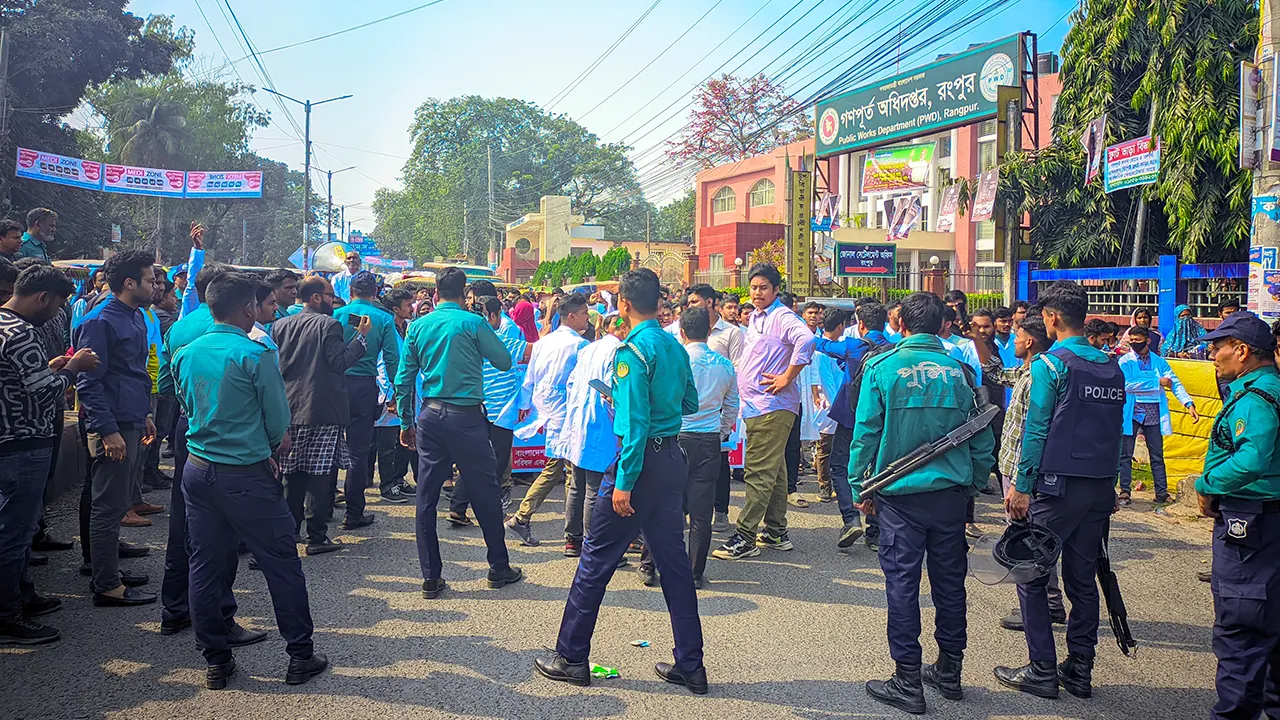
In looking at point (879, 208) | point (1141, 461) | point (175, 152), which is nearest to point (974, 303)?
point (1141, 461)

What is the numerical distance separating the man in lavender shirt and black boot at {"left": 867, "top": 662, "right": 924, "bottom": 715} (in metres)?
2.45

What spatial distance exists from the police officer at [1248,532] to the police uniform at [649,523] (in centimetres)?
234

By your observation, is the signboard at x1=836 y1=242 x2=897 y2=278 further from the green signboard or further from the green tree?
the green signboard

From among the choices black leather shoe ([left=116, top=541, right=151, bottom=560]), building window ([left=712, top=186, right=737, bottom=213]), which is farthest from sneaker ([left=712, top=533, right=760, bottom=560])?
building window ([left=712, top=186, right=737, bottom=213])

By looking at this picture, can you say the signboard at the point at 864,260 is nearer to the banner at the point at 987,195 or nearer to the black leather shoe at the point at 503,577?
the banner at the point at 987,195

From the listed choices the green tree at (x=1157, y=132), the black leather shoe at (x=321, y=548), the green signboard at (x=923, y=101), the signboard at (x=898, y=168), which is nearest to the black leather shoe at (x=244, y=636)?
the black leather shoe at (x=321, y=548)

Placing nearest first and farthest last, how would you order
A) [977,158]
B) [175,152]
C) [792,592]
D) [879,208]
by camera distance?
1. [792,592]
2. [977,158]
3. [879,208]
4. [175,152]

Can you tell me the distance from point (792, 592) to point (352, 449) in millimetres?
3864

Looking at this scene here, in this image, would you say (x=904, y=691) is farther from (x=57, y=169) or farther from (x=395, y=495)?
(x=57, y=169)

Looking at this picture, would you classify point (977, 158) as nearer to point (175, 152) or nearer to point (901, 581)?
point (901, 581)

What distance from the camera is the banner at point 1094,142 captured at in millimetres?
17000

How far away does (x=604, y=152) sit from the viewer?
72938mm

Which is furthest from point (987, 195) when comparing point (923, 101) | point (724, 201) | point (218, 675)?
point (724, 201)

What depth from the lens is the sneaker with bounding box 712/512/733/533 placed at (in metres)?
7.62
